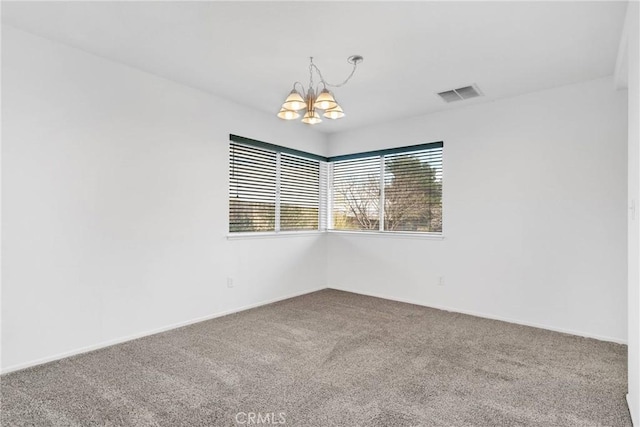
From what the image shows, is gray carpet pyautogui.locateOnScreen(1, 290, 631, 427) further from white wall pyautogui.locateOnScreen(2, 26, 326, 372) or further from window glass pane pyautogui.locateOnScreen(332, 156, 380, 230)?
window glass pane pyautogui.locateOnScreen(332, 156, 380, 230)

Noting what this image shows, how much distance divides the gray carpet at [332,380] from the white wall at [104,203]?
343 mm

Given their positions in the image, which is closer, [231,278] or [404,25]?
[404,25]

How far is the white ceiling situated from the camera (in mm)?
2303

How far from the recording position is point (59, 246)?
2.75 m

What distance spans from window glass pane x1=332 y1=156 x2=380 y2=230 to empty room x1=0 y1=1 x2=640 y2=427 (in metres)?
0.25

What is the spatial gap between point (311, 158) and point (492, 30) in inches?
124

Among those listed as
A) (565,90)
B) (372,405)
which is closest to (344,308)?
(372,405)

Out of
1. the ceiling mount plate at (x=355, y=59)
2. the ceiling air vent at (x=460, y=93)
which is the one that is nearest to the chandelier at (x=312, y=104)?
the ceiling mount plate at (x=355, y=59)

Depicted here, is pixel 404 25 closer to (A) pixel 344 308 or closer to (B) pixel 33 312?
(A) pixel 344 308

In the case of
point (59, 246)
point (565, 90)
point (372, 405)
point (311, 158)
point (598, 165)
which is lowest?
point (372, 405)

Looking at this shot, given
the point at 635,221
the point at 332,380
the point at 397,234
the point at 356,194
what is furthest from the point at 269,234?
the point at 635,221

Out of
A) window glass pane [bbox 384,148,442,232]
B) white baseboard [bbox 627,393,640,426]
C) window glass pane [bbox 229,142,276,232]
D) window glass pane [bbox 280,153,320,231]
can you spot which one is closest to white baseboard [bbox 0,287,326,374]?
window glass pane [bbox 229,142,276,232]

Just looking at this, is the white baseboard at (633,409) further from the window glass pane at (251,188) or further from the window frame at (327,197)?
the window glass pane at (251,188)

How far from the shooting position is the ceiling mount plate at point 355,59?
291cm
